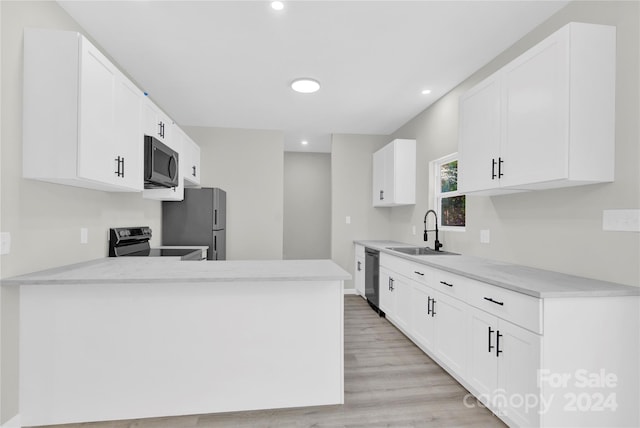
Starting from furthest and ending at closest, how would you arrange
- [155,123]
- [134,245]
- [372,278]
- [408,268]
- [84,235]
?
[372,278], [408,268], [134,245], [155,123], [84,235]

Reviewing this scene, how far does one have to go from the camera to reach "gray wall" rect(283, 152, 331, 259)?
6793mm

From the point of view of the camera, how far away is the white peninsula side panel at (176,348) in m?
1.84

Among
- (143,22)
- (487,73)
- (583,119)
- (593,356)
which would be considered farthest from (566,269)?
(143,22)

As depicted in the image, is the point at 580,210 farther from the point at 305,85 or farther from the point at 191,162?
the point at 191,162

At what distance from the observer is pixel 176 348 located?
75.7 inches

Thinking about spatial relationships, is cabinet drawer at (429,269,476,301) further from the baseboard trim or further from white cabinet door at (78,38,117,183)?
the baseboard trim

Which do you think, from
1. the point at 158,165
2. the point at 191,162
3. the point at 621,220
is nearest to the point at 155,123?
the point at 158,165

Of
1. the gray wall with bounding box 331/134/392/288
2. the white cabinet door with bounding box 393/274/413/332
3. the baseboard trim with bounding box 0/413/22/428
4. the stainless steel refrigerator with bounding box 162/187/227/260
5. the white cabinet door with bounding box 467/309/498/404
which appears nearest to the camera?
the baseboard trim with bounding box 0/413/22/428

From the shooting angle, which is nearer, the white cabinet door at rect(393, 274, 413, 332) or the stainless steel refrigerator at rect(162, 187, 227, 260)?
the white cabinet door at rect(393, 274, 413, 332)

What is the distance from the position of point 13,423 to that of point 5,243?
102 centimetres

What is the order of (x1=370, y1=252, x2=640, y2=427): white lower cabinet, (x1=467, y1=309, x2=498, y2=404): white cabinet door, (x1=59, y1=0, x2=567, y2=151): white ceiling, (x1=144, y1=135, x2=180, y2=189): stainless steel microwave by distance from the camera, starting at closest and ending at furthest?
(x1=370, y1=252, x2=640, y2=427): white lower cabinet < (x1=467, y1=309, x2=498, y2=404): white cabinet door < (x1=59, y1=0, x2=567, y2=151): white ceiling < (x1=144, y1=135, x2=180, y2=189): stainless steel microwave

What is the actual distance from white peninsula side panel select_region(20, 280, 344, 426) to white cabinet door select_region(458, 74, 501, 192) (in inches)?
55.5

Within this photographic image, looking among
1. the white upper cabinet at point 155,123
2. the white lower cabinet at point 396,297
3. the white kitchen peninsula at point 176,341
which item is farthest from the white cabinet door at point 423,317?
the white upper cabinet at point 155,123

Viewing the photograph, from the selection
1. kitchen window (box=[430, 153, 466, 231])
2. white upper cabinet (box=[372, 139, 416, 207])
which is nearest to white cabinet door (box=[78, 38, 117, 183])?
kitchen window (box=[430, 153, 466, 231])
